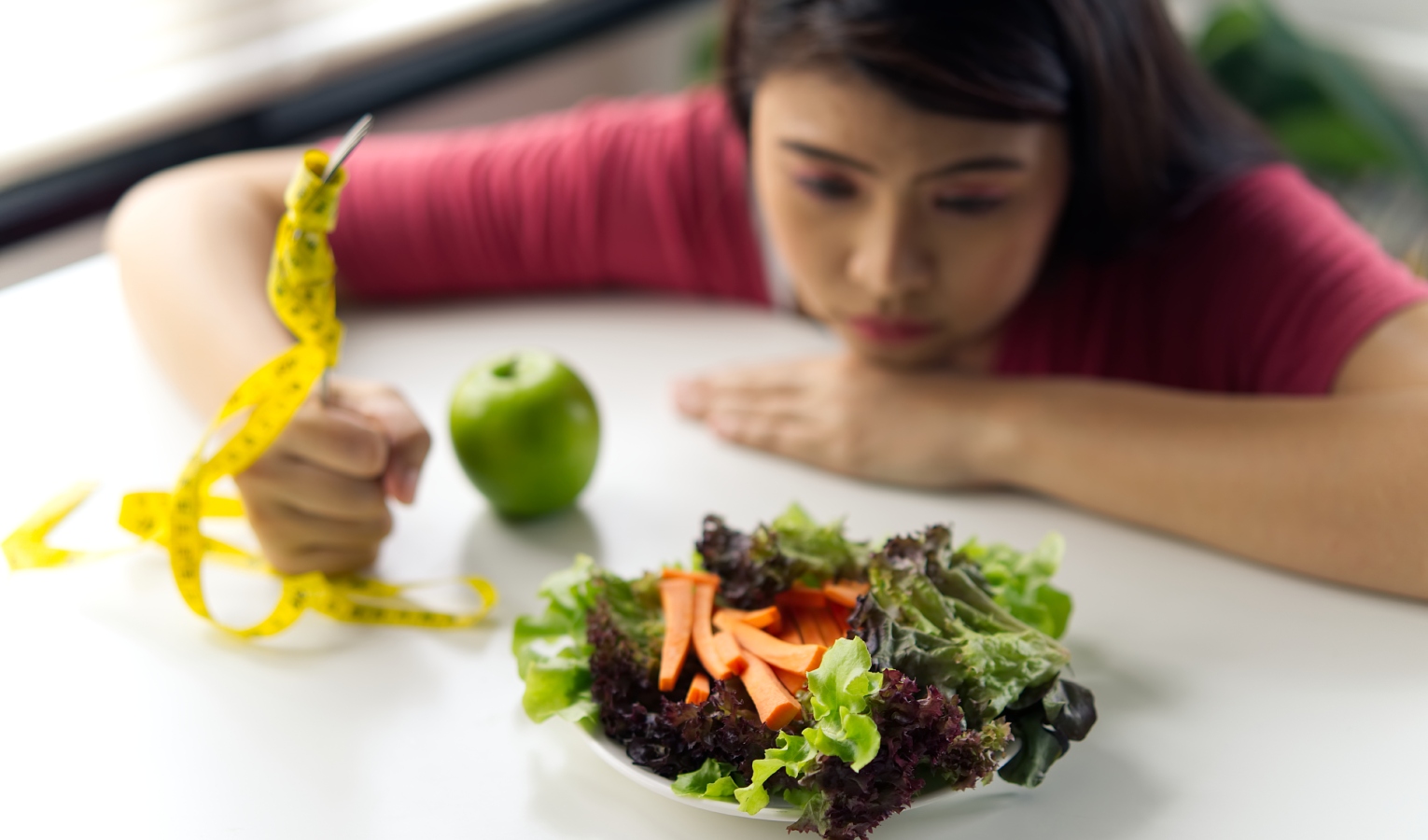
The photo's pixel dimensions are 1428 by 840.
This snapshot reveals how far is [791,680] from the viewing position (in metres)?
0.82

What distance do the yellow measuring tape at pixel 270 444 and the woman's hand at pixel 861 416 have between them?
37 centimetres

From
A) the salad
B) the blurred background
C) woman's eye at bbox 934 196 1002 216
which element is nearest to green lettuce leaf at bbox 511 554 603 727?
the salad

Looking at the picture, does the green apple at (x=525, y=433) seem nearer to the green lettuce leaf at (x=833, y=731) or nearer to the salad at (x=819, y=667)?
the salad at (x=819, y=667)

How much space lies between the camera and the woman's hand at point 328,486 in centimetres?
102

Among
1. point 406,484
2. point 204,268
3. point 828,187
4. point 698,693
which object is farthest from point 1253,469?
point 204,268

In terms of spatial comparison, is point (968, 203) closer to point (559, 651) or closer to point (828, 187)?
point (828, 187)

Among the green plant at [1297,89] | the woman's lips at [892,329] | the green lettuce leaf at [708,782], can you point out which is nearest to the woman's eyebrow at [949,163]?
the woman's lips at [892,329]

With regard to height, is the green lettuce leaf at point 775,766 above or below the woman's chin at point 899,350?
above

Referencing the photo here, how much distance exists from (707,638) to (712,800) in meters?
0.14

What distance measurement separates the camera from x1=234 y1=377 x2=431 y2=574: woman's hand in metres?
1.02

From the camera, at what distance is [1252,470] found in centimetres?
108

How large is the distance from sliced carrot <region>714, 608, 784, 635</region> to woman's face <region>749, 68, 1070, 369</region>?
0.40m

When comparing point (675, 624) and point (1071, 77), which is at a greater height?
point (1071, 77)

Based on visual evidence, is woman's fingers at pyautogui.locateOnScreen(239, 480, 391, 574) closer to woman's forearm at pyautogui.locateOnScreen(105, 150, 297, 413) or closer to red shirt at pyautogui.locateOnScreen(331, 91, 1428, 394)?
woman's forearm at pyautogui.locateOnScreen(105, 150, 297, 413)
